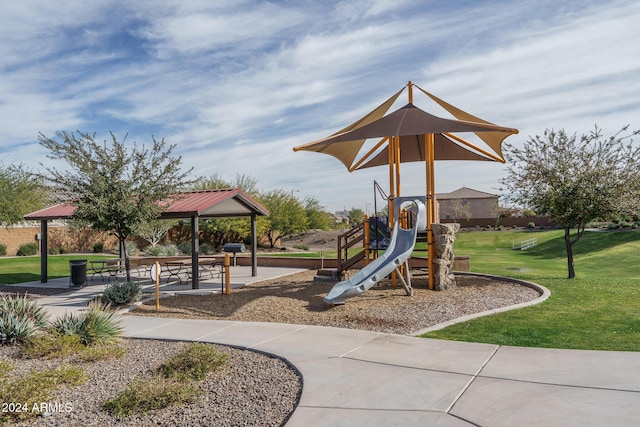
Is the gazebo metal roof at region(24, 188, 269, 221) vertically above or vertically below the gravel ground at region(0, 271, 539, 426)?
above

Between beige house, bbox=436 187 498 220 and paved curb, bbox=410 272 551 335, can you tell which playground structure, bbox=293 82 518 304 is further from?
beige house, bbox=436 187 498 220

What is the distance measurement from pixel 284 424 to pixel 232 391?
1.26 meters

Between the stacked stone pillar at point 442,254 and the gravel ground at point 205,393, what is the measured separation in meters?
7.25

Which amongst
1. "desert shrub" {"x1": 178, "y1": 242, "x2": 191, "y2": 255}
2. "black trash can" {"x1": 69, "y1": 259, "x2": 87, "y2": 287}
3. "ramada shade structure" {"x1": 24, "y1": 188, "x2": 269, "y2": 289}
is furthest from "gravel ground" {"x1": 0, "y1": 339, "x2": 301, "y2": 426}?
"desert shrub" {"x1": 178, "y1": 242, "x2": 191, "y2": 255}

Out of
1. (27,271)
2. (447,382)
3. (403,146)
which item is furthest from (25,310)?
(27,271)

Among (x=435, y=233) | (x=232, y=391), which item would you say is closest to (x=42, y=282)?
(x=435, y=233)

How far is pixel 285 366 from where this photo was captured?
22.7ft

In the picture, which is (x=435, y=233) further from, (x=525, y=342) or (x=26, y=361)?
(x=26, y=361)

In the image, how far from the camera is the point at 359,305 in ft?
38.1

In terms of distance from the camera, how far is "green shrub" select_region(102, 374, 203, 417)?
5531 mm

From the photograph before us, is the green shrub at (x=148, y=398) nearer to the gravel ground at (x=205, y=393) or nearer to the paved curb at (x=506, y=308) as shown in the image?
the gravel ground at (x=205, y=393)

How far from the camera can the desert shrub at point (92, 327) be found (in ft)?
27.8

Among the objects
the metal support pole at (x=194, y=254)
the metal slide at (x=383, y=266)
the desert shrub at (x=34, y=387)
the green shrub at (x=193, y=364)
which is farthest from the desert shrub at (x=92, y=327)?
the metal support pole at (x=194, y=254)

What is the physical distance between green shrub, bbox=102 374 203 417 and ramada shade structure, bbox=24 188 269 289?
9573 mm
